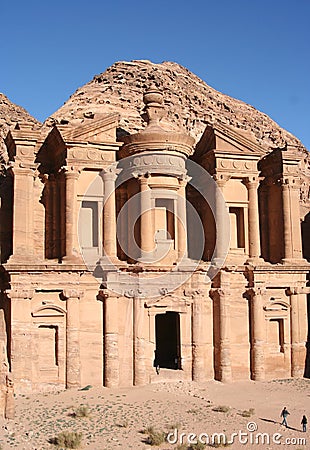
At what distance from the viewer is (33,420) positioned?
59.4 ft

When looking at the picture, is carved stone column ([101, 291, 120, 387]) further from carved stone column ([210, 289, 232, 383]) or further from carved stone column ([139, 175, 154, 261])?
carved stone column ([210, 289, 232, 383])

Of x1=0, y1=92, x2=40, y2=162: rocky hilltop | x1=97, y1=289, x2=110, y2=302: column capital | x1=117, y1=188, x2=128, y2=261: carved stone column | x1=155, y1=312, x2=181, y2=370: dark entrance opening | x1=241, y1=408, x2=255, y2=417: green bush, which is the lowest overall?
x1=241, y1=408, x2=255, y2=417: green bush

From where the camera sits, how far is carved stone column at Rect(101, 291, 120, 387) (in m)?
22.9

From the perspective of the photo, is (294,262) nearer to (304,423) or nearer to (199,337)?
(199,337)

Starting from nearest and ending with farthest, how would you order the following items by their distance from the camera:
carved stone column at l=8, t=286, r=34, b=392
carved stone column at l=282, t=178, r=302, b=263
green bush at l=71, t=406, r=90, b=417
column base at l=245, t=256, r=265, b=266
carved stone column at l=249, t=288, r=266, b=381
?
green bush at l=71, t=406, r=90, b=417 < carved stone column at l=8, t=286, r=34, b=392 < carved stone column at l=249, t=288, r=266, b=381 < column base at l=245, t=256, r=265, b=266 < carved stone column at l=282, t=178, r=302, b=263

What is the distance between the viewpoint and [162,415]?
62.6 feet

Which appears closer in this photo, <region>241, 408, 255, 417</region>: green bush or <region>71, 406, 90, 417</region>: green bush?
<region>71, 406, 90, 417</region>: green bush

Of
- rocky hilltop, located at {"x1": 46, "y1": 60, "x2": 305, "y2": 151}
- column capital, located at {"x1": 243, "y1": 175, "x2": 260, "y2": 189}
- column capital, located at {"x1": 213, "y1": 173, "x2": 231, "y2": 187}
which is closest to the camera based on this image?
column capital, located at {"x1": 213, "y1": 173, "x2": 231, "y2": 187}

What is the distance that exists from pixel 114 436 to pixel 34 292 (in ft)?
25.3

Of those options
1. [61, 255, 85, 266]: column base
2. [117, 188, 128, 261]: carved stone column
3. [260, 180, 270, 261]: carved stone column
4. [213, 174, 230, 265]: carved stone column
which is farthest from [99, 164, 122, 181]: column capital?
[260, 180, 270, 261]: carved stone column

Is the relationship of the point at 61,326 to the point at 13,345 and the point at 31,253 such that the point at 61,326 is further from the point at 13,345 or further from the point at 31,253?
the point at 31,253

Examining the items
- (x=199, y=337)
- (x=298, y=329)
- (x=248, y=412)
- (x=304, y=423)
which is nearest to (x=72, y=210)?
(x=199, y=337)

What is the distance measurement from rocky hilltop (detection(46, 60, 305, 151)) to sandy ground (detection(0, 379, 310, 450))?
1639cm

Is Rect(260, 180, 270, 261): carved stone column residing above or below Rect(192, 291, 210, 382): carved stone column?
above
